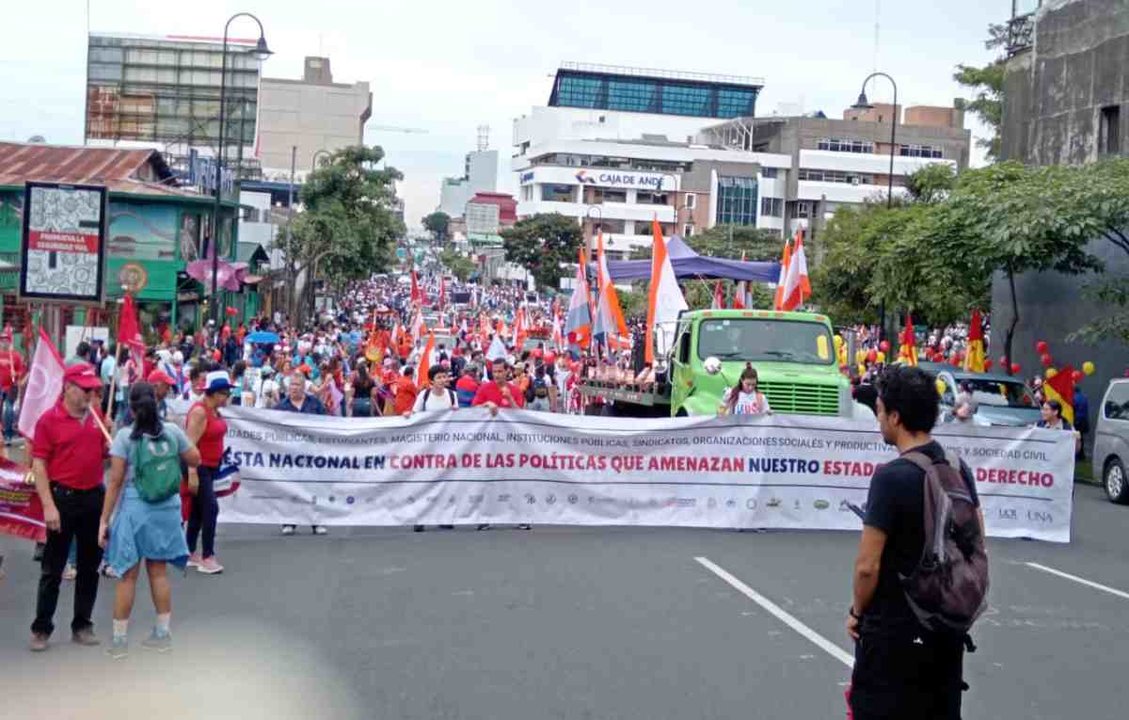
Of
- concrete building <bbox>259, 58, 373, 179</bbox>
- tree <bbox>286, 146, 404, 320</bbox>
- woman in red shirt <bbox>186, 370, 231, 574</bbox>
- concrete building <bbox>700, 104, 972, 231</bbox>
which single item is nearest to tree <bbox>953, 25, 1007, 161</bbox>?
tree <bbox>286, 146, 404, 320</bbox>

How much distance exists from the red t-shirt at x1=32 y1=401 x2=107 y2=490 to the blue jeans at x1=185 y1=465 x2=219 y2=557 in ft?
9.70

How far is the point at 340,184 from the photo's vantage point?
61.3 m

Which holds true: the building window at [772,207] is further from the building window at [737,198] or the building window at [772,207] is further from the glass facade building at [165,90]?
the glass facade building at [165,90]

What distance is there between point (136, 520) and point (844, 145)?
106 metres

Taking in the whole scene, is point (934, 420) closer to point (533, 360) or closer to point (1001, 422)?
point (1001, 422)

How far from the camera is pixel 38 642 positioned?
31.3 feet

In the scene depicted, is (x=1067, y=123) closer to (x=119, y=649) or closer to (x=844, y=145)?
(x=119, y=649)

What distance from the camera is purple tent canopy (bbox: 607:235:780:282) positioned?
29.4m

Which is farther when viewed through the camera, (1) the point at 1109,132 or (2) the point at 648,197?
(2) the point at 648,197

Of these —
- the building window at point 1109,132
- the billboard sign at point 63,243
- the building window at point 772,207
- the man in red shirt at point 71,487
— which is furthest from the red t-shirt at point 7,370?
the building window at point 772,207

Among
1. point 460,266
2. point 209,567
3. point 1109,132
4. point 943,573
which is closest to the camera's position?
point 943,573

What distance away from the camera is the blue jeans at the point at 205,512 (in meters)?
12.6

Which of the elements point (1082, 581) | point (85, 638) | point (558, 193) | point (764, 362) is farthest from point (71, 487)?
point (558, 193)

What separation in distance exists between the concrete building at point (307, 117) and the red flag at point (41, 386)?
125145 millimetres
